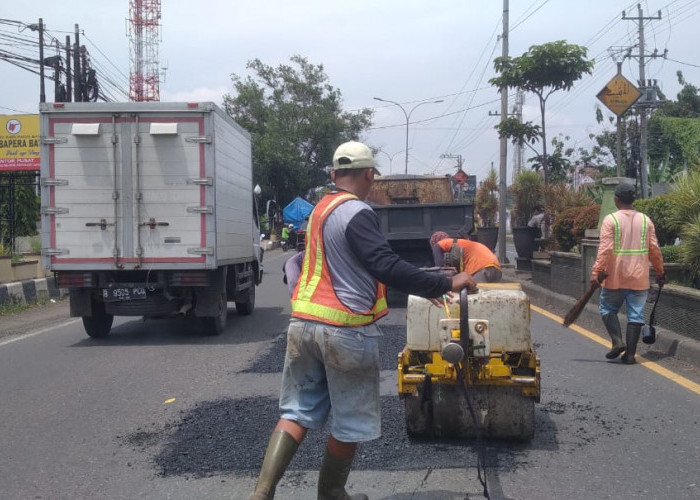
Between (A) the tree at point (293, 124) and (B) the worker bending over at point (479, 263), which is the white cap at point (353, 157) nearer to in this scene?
(B) the worker bending over at point (479, 263)

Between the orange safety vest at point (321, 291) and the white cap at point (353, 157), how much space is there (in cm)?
14

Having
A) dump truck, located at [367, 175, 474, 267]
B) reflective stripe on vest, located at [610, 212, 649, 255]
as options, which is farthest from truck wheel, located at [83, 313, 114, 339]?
reflective stripe on vest, located at [610, 212, 649, 255]

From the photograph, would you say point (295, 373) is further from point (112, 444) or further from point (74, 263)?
point (74, 263)

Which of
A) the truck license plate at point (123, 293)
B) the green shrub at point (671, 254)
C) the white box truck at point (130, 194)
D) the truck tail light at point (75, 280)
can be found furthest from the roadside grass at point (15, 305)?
the green shrub at point (671, 254)

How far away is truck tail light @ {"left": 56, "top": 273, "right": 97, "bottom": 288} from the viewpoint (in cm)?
1066

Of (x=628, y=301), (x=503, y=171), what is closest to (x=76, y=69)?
(x=503, y=171)

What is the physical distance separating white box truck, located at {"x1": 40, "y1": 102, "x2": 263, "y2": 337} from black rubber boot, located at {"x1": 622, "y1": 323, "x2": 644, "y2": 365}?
512 centimetres

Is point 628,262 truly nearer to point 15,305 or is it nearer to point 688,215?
point 688,215

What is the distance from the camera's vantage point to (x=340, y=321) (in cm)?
381

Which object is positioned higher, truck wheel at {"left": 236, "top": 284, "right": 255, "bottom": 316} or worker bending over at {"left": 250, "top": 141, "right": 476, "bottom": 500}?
worker bending over at {"left": 250, "top": 141, "right": 476, "bottom": 500}

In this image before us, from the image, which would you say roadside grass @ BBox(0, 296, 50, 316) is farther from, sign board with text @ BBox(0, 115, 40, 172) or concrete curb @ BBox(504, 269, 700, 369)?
sign board with text @ BBox(0, 115, 40, 172)

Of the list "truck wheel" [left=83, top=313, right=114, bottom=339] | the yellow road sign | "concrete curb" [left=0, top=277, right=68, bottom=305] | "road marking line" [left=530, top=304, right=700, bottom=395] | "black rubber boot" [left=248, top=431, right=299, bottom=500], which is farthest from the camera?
"concrete curb" [left=0, top=277, right=68, bottom=305]

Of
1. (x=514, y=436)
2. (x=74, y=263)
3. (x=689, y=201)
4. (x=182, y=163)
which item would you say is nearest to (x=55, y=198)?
(x=74, y=263)

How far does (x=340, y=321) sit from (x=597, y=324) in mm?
8017
